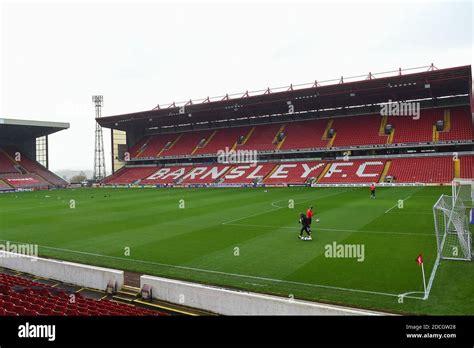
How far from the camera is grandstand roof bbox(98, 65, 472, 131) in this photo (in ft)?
145

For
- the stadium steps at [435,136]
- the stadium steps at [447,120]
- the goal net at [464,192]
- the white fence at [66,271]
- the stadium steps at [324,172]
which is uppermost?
the stadium steps at [447,120]

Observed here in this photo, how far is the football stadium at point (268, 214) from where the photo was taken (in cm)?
1035

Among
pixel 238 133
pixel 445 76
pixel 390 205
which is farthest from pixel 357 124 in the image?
pixel 390 205

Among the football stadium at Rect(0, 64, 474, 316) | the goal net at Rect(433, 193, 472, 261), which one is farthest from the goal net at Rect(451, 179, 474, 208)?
the goal net at Rect(433, 193, 472, 261)

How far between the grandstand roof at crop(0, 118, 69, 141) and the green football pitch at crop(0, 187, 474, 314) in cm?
3733

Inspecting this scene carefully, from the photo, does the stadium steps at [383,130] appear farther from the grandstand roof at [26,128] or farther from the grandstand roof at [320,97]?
the grandstand roof at [26,128]

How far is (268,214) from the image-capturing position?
2520 cm

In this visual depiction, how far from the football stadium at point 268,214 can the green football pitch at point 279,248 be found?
82 millimetres

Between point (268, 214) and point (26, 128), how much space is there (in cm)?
5648

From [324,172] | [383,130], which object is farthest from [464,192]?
[383,130]

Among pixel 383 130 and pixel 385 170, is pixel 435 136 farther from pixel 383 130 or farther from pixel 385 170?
pixel 385 170

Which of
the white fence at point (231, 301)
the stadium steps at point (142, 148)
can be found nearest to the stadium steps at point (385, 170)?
the white fence at point (231, 301)

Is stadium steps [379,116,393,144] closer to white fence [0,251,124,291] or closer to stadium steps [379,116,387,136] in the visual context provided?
stadium steps [379,116,387,136]
